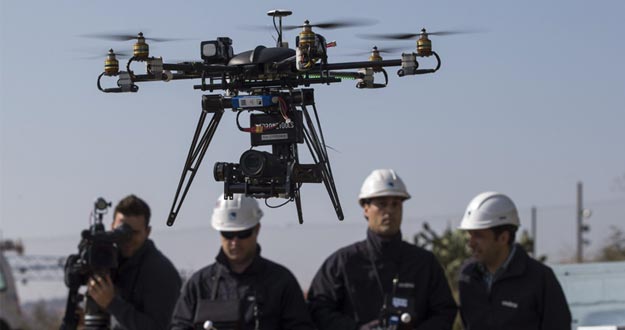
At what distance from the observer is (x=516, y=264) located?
1048 centimetres

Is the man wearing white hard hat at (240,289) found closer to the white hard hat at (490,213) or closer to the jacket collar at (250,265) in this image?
the jacket collar at (250,265)

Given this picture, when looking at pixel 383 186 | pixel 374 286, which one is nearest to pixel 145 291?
pixel 374 286

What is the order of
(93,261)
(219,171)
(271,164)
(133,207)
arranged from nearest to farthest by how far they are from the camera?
1. (271,164)
2. (219,171)
3. (93,261)
4. (133,207)

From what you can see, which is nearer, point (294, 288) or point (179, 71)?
point (179, 71)

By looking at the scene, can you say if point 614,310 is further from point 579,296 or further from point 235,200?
point 235,200

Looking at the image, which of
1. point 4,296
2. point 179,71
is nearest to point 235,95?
point 179,71

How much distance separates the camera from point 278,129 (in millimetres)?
9000

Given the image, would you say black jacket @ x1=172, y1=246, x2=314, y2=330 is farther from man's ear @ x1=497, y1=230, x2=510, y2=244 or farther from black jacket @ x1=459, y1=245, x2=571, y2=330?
man's ear @ x1=497, y1=230, x2=510, y2=244

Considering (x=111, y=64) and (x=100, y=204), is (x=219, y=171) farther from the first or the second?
(x=100, y=204)

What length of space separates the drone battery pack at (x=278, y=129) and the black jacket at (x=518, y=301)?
2252mm

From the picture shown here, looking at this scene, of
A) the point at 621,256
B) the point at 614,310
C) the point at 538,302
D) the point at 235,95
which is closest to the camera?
the point at 235,95

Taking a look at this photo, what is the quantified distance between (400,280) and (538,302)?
1.00m

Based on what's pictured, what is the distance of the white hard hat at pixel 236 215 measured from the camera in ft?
34.8

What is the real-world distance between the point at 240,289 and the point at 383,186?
1.29 metres
